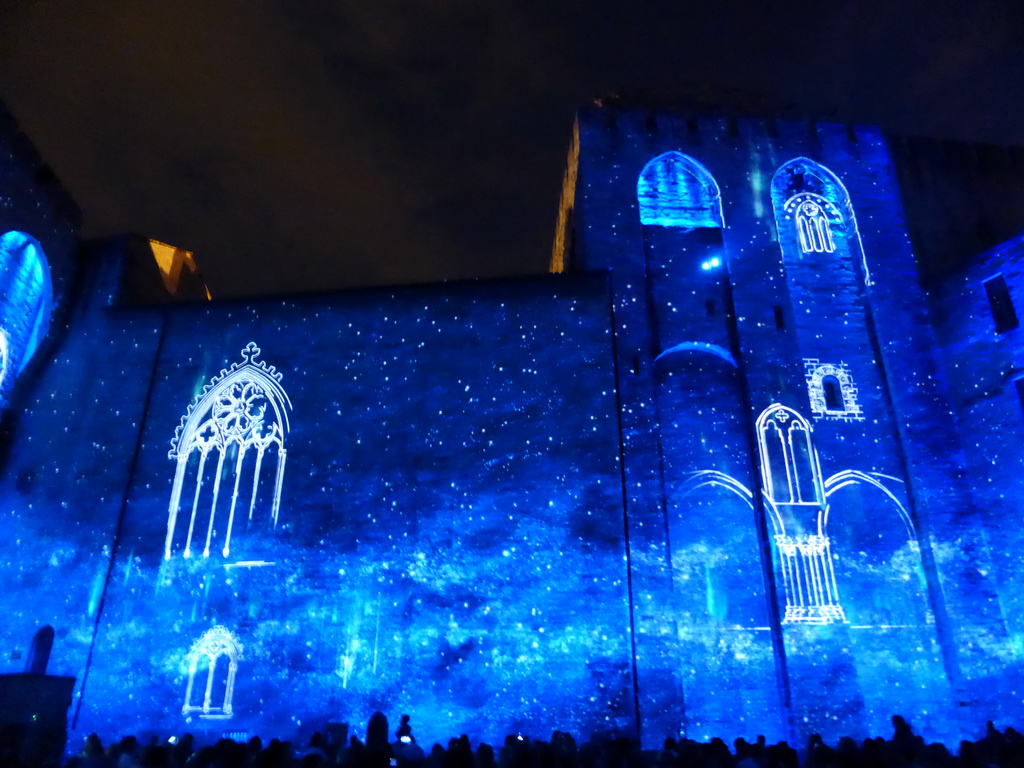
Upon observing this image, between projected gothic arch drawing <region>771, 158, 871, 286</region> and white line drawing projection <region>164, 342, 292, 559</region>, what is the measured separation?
11.0 m

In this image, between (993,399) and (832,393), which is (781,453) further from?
→ (993,399)

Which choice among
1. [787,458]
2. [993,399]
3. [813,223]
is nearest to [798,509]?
[787,458]

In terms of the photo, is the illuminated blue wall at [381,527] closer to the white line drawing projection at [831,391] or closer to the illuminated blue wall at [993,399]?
the white line drawing projection at [831,391]

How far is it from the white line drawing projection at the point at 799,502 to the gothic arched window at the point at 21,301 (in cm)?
1355

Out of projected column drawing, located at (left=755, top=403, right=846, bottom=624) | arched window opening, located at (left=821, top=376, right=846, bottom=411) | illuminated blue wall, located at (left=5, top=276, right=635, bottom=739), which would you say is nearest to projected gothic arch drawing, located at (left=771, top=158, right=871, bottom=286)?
arched window opening, located at (left=821, top=376, right=846, bottom=411)

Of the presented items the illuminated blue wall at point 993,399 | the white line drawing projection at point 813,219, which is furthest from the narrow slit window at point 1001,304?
the white line drawing projection at point 813,219

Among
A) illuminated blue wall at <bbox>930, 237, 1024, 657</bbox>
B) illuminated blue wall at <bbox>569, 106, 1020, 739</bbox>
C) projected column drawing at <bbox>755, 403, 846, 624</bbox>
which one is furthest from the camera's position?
illuminated blue wall at <bbox>930, 237, 1024, 657</bbox>

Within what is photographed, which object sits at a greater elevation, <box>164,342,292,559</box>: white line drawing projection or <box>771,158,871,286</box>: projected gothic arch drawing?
<box>771,158,871,286</box>: projected gothic arch drawing

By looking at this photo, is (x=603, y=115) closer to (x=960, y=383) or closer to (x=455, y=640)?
(x=960, y=383)

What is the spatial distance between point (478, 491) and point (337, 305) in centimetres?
492

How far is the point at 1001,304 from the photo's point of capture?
1498 cm

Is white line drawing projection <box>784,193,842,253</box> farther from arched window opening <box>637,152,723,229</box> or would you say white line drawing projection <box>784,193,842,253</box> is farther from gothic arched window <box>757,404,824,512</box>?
gothic arched window <box>757,404,824,512</box>

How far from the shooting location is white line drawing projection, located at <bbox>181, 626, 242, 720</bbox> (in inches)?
508

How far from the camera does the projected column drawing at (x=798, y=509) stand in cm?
1345
